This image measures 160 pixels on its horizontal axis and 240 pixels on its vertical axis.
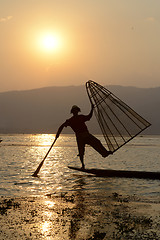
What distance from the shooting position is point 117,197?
11898 mm

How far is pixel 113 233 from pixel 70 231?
2.84ft

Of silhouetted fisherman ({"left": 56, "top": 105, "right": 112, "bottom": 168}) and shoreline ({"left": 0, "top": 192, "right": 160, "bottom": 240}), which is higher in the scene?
silhouetted fisherman ({"left": 56, "top": 105, "right": 112, "bottom": 168})

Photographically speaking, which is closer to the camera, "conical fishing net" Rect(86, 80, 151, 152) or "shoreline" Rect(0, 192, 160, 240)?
"shoreline" Rect(0, 192, 160, 240)

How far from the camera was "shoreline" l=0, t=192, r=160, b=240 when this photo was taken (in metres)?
7.12

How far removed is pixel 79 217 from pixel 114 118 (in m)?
7.66

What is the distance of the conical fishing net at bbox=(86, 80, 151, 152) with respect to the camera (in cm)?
1469

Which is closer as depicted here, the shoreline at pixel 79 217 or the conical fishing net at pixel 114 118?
the shoreline at pixel 79 217

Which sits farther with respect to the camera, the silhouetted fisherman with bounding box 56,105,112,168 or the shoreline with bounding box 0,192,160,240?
the silhouetted fisherman with bounding box 56,105,112,168

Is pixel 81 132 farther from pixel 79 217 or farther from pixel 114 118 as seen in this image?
pixel 79 217

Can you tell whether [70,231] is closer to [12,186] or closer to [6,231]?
[6,231]

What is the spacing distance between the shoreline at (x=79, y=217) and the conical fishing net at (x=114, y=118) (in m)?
3.67

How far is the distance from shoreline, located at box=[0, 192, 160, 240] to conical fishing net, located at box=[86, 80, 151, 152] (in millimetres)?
3671

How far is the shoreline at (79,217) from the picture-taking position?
7.12 metres

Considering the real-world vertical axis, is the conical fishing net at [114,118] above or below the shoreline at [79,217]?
above
